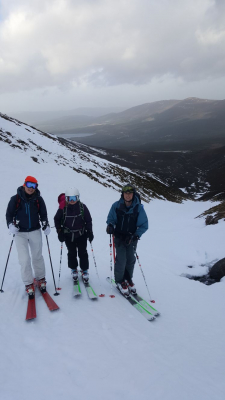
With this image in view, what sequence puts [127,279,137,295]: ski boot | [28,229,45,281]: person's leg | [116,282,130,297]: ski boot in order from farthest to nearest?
[127,279,137,295]: ski boot
[116,282,130,297]: ski boot
[28,229,45,281]: person's leg

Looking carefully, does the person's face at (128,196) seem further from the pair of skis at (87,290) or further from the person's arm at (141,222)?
the pair of skis at (87,290)

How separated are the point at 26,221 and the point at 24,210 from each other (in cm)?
29

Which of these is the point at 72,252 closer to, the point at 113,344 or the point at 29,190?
the point at 29,190

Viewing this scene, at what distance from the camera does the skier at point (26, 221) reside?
5832 mm

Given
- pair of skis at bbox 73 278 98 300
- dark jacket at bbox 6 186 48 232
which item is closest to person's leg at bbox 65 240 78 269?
pair of skis at bbox 73 278 98 300

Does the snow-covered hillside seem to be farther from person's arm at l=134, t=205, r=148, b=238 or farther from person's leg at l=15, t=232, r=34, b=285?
person's arm at l=134, t=205, r=148, b=238

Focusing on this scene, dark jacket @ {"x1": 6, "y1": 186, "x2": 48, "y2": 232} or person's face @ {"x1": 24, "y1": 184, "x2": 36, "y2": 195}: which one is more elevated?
person's face @ {"x1": 24, "y1": 184, "x2": 36, "y2": 195}

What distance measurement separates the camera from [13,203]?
582 centimetres

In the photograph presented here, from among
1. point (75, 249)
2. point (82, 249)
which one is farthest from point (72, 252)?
point (82, 249)

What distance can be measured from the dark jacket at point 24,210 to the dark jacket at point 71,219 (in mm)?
582

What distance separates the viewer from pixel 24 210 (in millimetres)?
5934

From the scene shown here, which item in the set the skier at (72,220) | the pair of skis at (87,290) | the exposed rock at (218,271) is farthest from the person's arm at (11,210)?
the exposed rock at (218,271)

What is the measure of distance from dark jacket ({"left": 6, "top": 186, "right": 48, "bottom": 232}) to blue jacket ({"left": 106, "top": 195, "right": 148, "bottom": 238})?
6.36 feet

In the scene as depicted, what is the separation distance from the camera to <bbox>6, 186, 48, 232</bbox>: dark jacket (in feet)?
19.1
